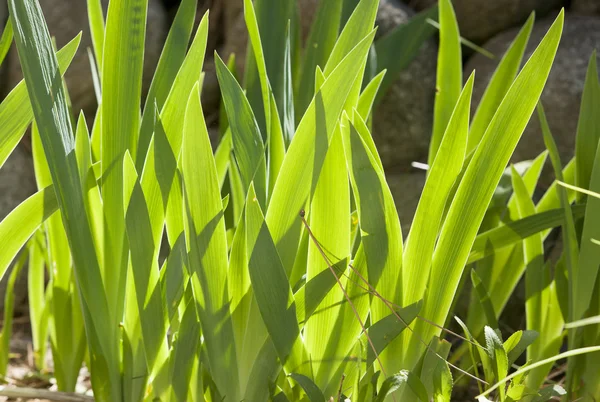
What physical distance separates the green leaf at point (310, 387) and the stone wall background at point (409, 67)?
0.94 metres

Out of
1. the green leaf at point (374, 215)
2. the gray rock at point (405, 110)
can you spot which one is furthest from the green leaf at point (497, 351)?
the gray rock at point (405, 110)

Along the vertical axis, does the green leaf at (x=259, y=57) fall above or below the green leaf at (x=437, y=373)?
above

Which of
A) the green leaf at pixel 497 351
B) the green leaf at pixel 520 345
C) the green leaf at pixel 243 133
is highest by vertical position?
the green leaf at pixel 243 133

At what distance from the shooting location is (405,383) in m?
0.73

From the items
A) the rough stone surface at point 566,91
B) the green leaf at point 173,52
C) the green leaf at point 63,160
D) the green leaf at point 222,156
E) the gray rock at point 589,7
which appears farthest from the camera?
the gray rock at point 589,7

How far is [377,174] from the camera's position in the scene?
667 mm

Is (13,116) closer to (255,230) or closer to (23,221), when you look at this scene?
(23,221)

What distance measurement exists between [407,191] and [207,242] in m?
1.03

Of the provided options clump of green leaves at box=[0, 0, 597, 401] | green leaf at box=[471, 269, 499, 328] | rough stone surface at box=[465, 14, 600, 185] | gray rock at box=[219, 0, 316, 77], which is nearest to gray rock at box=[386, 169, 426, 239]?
rough stone surface at box=[465, 14, 600, 185]

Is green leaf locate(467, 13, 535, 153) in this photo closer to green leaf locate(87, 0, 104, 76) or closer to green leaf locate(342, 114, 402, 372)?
green leaf locate(342, 114, 402, 372)

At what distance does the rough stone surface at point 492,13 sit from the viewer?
1.66 meters

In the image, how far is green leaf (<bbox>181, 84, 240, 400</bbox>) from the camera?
65 centimetres

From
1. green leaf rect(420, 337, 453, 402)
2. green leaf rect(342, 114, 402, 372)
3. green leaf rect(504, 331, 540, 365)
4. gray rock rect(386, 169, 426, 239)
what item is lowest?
gray rock rect(386, 169, 426, 239)

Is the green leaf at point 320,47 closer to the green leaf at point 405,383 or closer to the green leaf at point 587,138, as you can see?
the green leaf at point 587,138
